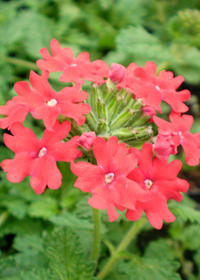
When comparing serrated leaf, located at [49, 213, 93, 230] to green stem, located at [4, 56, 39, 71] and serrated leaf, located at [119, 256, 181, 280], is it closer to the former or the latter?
serrated leaf, located at [119, 256, 181, 280]

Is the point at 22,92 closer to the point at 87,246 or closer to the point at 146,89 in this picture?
the point at 146,89

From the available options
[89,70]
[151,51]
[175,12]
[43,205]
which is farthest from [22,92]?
[175,12]

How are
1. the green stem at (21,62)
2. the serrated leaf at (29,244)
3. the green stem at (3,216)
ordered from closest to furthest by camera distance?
the serrated leaf at (29,244)
the green stem at (3,216)
the green stem at (21,62)

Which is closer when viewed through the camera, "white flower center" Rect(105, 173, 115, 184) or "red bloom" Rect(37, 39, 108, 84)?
"white flower center" Rect(105, 173, 115, 184)

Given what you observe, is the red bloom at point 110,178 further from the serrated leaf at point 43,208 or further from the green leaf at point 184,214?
the serrated leaf at point 43,208

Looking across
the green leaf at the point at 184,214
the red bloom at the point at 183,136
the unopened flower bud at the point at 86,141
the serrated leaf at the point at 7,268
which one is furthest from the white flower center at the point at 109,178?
the serrated leaf at the point at 7,268

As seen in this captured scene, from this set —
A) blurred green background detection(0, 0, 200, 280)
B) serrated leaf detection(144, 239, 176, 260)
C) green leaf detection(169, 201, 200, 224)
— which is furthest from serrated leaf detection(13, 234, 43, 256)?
green leaf detection(169, 201, 200, 224)

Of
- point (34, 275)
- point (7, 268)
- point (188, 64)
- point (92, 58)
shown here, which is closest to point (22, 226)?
point (7, 268)
